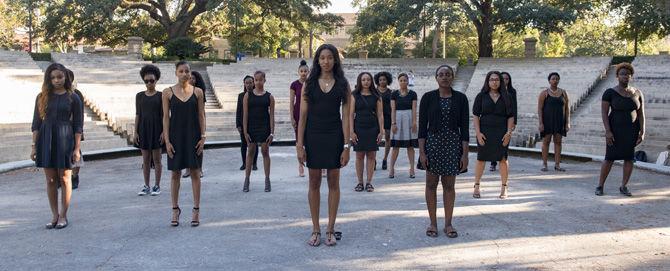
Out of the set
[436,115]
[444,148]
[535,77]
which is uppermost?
[535,77]

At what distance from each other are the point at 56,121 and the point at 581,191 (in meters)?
7.39

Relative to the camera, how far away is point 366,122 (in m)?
8.21

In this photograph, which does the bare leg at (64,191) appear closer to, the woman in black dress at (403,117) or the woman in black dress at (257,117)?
the woman in black dress at (257,117)

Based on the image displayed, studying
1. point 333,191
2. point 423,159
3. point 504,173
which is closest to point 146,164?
point 333,191

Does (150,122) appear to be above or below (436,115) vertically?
below

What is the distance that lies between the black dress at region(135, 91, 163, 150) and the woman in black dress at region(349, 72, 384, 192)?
2939 mm

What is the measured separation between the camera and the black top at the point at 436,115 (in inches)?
217

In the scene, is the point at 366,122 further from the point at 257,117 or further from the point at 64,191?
the point at 64,191

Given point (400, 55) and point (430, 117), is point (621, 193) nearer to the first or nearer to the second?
point (430, 117)

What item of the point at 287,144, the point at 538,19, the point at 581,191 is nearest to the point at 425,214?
the point at 581,191

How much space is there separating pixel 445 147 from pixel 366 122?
282 centimetres

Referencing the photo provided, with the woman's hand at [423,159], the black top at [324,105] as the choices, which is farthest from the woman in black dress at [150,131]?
the woman's hand at [423,159]

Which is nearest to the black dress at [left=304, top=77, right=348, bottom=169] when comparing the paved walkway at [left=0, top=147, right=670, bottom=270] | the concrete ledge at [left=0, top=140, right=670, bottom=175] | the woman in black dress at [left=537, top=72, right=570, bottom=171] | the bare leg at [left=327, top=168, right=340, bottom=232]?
the bare leg at [left=327, top=168, right=340, bottom=232]

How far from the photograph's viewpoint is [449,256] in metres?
4.89
